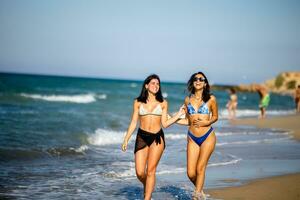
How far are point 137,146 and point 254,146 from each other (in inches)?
325

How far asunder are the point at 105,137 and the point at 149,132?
10136 millimetres

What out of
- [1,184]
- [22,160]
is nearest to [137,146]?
[1,184]

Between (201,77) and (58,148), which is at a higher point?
(201,77)

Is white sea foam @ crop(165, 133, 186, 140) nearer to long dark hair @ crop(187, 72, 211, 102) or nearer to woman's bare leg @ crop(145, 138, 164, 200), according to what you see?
long dark hair @ crop(187, 72, 211, 102)

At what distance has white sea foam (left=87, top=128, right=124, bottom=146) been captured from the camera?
50.4ft

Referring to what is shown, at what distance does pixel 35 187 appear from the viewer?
26.6 ft

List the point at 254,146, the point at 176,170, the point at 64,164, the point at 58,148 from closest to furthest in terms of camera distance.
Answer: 1. the point at 176,170
2. the point at 64,164
3. the point at 58,148
4. the point at 254,146

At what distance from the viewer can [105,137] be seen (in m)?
16.4

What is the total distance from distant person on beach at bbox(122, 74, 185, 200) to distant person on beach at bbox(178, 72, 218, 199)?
35cm

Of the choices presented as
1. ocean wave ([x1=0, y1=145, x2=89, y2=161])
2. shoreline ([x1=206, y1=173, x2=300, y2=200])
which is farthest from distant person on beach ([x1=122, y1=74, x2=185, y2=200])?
ocean wave ([x1=0, y1=145, x2=89, y2=161])

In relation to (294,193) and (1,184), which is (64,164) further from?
(294,193)

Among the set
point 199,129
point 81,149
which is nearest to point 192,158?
point 199,129

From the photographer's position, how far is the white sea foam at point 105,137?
1536cm

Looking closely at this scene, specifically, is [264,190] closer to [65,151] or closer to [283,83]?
[65,151]
